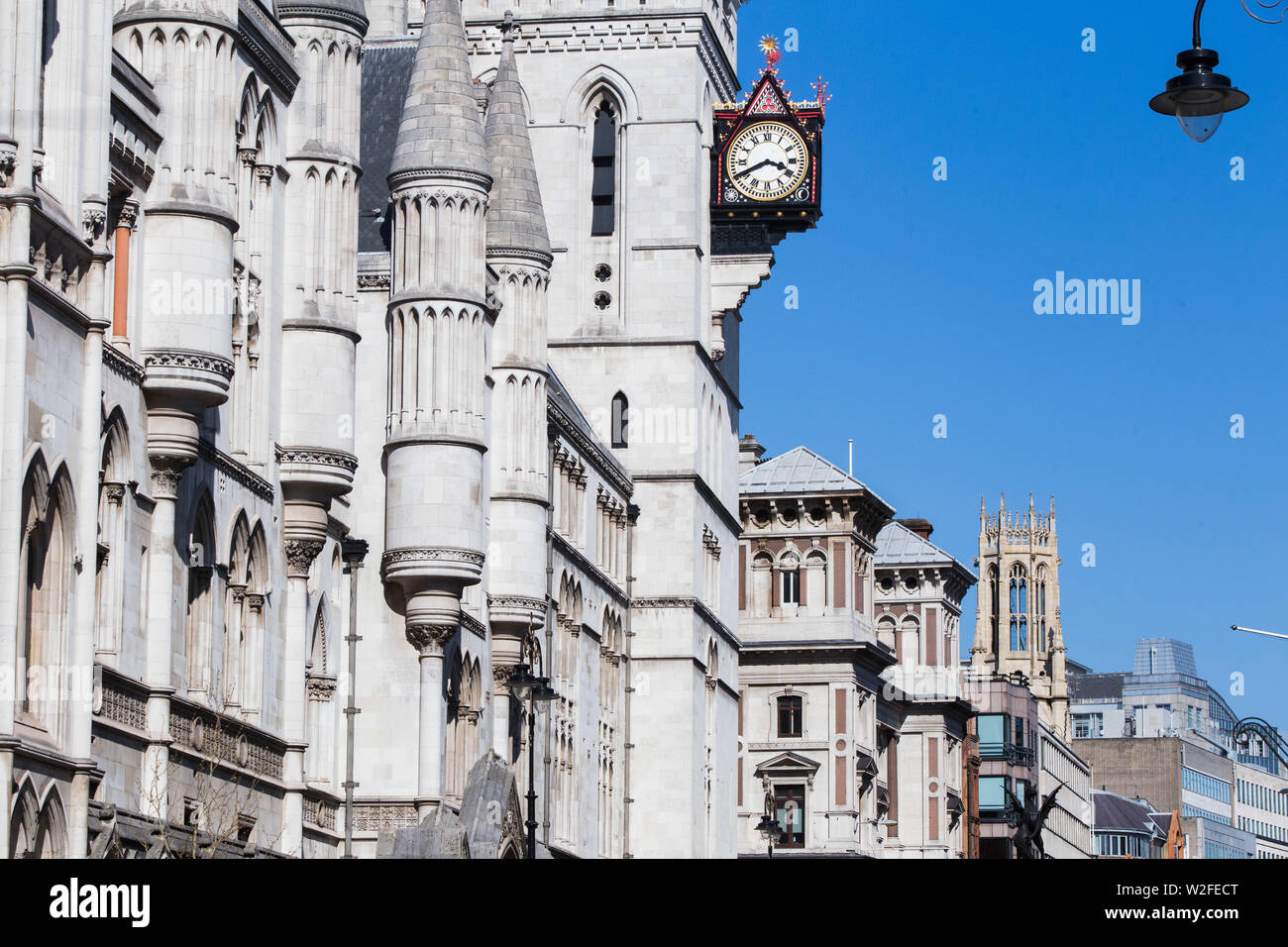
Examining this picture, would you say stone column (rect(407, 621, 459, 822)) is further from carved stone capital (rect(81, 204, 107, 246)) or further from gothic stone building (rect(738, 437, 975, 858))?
gothic stone building (rect(738, 437, 975, 858))

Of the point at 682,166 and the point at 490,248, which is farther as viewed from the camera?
the point at 682,166

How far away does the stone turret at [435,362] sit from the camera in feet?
172

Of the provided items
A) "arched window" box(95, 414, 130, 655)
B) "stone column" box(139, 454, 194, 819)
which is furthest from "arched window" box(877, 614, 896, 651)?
"arched window" box(95, 414, 130, 655)

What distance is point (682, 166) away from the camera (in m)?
82.4

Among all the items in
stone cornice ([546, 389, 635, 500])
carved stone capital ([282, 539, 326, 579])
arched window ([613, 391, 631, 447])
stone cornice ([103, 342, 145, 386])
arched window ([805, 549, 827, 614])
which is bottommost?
carved stone capital ([282, 539, 326, 579])

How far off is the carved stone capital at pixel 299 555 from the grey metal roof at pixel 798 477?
5840 cm

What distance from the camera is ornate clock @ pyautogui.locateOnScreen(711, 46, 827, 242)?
277ft

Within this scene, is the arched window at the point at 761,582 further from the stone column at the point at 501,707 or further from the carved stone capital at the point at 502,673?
the carved stone capital at the point at 502,673

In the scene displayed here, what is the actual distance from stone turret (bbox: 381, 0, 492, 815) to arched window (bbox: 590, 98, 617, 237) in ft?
96.1

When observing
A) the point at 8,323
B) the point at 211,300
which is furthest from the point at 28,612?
the point at 211,300

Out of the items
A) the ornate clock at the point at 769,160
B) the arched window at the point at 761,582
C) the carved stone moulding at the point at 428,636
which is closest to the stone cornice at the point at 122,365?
the carved stone moulding at the point at 428,636

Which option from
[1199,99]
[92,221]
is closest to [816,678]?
[92,221]

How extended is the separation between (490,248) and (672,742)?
24.6 metres
